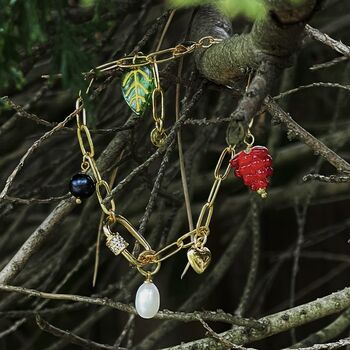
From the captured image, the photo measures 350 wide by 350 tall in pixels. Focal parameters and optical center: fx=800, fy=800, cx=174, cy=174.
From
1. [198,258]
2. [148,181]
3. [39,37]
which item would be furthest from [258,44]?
[148,181]

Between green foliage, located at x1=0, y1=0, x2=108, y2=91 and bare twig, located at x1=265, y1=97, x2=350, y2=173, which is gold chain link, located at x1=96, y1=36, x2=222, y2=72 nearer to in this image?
bare twig, located at x1=265, y1=97, x2=350, y2=173

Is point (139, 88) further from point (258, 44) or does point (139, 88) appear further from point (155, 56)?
point (258, 44)

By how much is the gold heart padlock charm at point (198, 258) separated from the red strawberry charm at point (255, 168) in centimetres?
9

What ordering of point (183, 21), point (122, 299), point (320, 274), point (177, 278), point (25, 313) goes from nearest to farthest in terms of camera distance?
point (25, 313) < point (122, 299) < point (183, 21) < point (177, 278) < point (320, 274)

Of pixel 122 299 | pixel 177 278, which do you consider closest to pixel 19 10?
pixel 122 299

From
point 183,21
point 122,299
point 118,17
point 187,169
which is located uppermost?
point 183,21

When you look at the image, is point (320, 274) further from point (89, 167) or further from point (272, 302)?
point (89, 167)

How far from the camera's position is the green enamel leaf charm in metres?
0.90

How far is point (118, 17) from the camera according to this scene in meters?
1.14

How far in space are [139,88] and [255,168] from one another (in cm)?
16

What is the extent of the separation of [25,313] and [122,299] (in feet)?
0.56

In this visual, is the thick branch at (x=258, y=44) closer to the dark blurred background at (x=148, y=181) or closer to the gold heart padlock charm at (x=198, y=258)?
the dark blurred background at (x=148, y=181)

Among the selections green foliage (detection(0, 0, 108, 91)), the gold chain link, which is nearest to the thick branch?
the gold chain link

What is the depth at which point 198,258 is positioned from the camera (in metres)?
0.88
